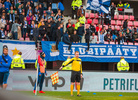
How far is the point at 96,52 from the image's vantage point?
67.4ft

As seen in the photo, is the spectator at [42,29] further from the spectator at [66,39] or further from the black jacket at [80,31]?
the black jacket at [80,31]

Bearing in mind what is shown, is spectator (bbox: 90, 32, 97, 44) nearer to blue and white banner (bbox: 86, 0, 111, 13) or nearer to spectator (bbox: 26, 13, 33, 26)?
blue and white banner (bbox: 86, 0, 111, 13)

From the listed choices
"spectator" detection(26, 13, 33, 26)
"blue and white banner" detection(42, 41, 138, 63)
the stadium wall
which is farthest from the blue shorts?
"spectator" detection(26, 13, 33, 26)

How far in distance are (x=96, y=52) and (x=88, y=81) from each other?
20.0 ft

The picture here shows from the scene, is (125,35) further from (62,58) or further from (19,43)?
(19,43)

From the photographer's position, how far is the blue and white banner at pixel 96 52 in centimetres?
1961

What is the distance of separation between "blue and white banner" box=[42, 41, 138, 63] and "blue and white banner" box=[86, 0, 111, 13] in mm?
4045

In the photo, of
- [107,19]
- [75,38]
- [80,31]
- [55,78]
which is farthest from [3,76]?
[107,19]

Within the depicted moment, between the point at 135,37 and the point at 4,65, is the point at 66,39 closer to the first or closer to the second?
the point at 135,37

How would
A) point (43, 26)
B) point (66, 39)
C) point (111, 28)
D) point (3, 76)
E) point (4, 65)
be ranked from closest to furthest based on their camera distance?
1. point (4, 65)
2. point (3, 76)
3. point (43, 26)
4. point (66, 39)
5. point (111, 28)

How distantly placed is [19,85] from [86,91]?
315 centimetres

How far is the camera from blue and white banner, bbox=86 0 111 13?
23.3 m

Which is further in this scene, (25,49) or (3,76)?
(25,49)

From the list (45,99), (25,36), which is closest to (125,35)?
(25,36)
